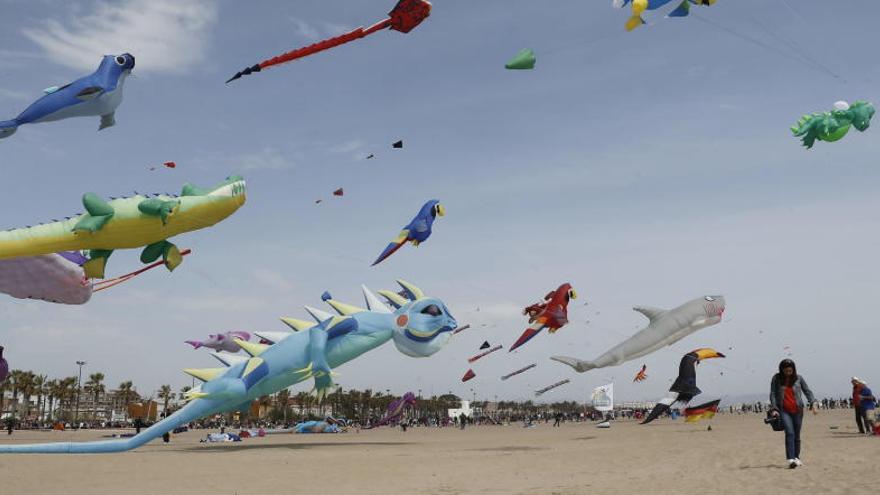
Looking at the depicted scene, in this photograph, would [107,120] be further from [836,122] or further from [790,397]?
[836,122]

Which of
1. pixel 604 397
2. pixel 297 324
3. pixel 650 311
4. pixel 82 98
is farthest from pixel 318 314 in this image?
pixel 604 397

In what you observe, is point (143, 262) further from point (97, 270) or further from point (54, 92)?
point (54, 92)

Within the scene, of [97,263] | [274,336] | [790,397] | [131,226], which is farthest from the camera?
[274,336]

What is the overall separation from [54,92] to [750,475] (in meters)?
12.6

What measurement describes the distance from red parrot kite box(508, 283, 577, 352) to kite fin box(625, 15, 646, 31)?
51.8 feet

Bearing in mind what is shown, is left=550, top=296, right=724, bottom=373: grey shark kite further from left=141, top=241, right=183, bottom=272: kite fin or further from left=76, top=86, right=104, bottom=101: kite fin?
left=76, top=86, right=104, bottom=101: kite fin

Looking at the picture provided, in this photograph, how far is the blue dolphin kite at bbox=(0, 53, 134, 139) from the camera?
12469 mm

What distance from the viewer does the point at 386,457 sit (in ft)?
54.9

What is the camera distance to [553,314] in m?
26.7

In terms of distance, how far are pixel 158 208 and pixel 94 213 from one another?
1241 mm

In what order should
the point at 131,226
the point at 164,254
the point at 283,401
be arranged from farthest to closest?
→ the point at 283,401 → the point at 164,254 → the point at 131,226

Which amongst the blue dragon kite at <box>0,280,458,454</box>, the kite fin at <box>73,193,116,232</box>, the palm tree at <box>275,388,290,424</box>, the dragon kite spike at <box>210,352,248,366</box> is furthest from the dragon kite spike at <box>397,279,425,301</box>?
the palm tree at <box>275,388,290,424</box>

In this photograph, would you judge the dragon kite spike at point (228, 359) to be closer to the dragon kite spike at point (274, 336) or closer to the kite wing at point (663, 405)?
the dragon kite spike at point (274, 336)

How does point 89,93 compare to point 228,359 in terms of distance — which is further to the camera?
point 228,359
